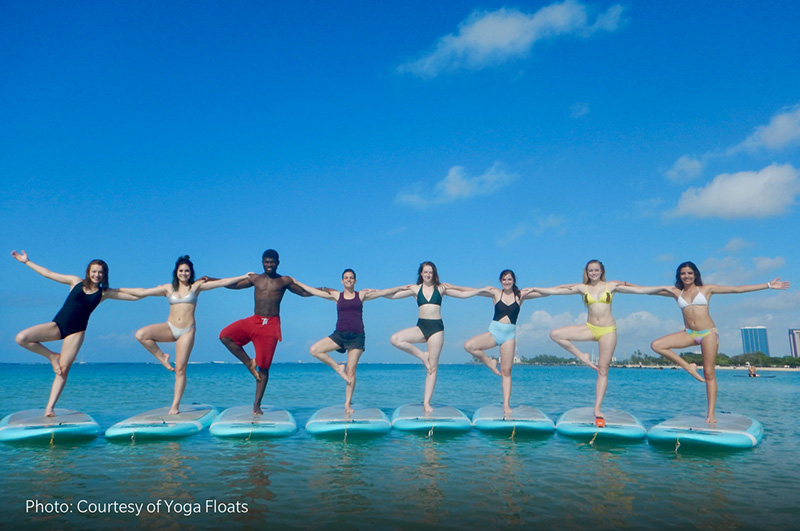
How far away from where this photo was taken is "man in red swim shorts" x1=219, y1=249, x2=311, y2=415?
11984 mm

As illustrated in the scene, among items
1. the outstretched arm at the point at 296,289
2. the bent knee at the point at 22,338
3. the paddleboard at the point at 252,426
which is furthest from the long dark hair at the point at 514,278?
the bent knee at the point at 22,338

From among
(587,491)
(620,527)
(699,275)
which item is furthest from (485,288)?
(620,527)

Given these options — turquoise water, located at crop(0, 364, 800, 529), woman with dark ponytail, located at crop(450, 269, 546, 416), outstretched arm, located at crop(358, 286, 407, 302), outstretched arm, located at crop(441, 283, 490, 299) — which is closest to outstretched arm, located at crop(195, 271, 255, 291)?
outstretched arm, located at crop(358, 286, 407, 302)

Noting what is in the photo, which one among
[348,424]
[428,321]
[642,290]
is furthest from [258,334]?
[642,290]

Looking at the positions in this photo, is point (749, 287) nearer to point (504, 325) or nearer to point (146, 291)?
point (504, 325)

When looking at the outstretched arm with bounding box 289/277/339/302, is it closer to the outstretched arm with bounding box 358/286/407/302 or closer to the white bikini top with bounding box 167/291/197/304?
the outstretched arm with bounding box 358/286/407/302

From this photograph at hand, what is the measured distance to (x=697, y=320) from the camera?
11.3 metres

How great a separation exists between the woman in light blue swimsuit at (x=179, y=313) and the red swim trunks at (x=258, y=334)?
880 millimetres

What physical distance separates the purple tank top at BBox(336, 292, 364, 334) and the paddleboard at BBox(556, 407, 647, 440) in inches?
217

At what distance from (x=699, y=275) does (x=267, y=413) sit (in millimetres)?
11238

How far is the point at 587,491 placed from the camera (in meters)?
7.14

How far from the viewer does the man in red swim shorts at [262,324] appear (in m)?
12.0

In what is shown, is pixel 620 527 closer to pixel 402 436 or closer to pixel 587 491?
pixel 587 491

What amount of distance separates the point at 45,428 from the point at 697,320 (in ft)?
48.7
